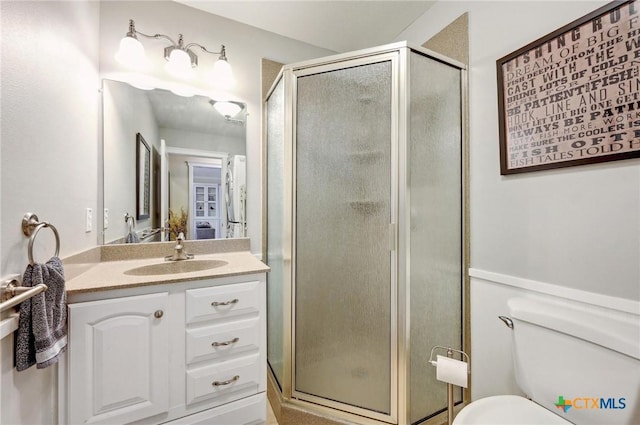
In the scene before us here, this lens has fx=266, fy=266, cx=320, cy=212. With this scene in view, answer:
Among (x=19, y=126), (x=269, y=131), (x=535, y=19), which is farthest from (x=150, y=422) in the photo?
(x=535, y=19)

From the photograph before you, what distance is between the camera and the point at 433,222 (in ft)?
4.72

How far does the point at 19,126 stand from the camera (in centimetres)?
83

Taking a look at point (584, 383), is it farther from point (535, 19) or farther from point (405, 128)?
point (535, 19)

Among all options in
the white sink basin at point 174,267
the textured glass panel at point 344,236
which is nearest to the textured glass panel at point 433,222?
the textured glass panel at point 344,236

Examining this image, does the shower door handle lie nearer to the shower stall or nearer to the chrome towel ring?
the shower stall

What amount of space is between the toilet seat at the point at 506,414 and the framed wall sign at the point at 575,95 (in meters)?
0.96

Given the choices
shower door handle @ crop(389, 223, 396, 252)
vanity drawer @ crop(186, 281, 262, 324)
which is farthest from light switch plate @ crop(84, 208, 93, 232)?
shower door handle @ crop(389, 223, 396, 252)

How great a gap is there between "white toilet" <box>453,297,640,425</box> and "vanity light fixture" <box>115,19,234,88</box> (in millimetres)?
2129

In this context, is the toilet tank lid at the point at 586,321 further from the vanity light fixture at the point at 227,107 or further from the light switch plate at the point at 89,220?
the light switch plate at the point at 89,220

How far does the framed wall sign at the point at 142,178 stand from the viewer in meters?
1.67

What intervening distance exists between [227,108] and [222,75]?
21cm

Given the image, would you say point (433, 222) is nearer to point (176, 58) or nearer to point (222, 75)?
point (222, 75)

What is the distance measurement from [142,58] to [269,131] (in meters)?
0.84

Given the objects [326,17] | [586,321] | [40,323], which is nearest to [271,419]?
[40,323]
